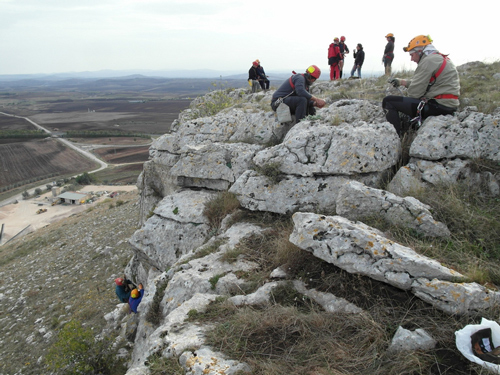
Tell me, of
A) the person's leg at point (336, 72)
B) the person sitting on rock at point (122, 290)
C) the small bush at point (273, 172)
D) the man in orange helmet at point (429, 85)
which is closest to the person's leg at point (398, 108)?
the man in orange helmet at point (429, 85)

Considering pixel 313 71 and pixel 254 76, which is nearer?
pixel 313 71

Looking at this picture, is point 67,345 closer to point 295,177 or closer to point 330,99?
point 295,177

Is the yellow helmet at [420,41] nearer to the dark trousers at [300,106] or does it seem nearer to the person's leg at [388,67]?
the dark trousers at [300,106]

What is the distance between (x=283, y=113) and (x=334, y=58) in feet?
34.9

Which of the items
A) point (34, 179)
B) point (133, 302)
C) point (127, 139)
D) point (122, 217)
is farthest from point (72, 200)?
point (127, 139)

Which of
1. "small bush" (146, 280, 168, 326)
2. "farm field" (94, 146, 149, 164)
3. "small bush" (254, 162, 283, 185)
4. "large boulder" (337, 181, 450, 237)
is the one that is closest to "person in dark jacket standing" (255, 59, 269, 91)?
"small bush" (254, 162, 283, 185)

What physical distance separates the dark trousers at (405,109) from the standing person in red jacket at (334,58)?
1099 centimetres

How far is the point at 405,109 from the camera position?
6.68 meters

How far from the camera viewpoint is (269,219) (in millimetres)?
6418

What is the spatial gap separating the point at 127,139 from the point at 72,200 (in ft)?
201

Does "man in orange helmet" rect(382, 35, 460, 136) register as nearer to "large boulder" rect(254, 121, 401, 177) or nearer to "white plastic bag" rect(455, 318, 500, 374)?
"large boulder" rect(254, 121, 401, 177)

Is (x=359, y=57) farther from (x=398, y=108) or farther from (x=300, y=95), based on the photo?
(x=398, y=108)

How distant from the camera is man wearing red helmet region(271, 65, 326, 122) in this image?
813 cm

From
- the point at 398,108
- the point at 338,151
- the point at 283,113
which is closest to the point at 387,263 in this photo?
the point at 338,151
